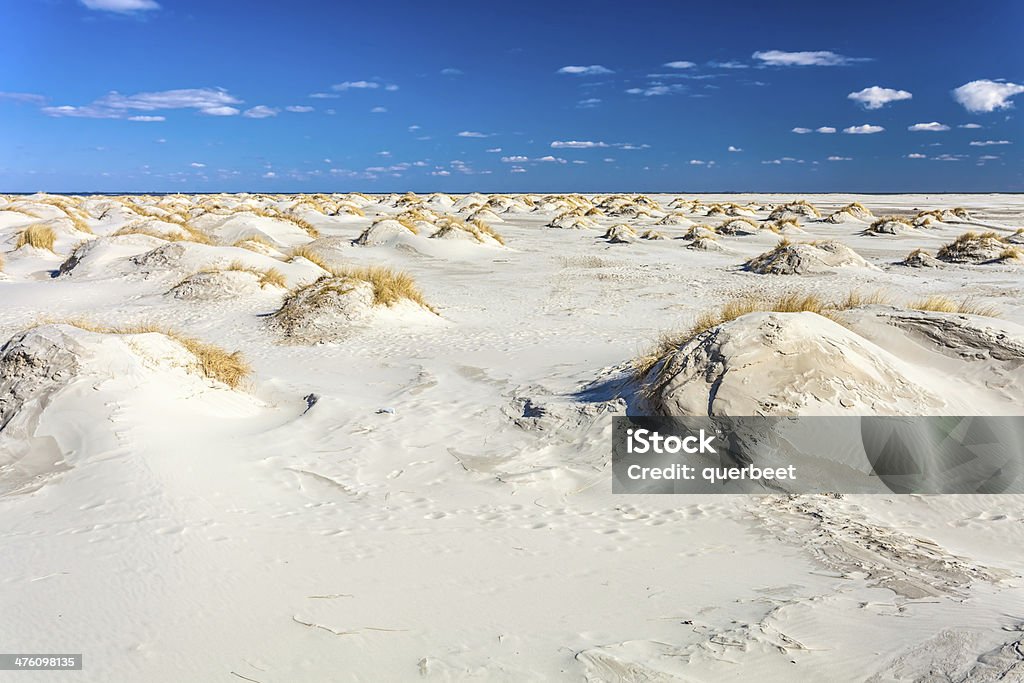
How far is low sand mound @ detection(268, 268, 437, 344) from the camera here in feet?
35.6

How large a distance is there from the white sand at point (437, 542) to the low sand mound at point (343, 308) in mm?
1696

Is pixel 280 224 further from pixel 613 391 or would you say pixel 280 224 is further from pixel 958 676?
pixel 958 676

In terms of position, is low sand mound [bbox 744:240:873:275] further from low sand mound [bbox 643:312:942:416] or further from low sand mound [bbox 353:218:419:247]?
low sand mound [bbox 643:312:942:416]

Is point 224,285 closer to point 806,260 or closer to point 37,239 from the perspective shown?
point 37,239

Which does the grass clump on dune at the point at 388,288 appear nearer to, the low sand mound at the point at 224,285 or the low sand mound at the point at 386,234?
the low sand mound at the point at 224,285

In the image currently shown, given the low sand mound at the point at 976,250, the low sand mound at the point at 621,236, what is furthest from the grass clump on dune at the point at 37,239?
the low sand mound at the point at 976,250

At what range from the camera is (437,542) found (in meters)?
4.36

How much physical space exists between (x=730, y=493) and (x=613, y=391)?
81.4 inches

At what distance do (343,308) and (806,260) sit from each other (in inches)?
479

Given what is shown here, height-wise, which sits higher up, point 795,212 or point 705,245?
point 795,212

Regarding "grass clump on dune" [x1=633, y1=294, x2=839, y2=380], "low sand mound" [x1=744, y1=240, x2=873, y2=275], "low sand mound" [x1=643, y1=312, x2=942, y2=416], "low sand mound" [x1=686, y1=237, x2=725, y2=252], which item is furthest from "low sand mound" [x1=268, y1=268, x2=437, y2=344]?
"low sand mound" [x1=686, y1=237, x2=725, y2=252]

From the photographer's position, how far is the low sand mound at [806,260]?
1719cm

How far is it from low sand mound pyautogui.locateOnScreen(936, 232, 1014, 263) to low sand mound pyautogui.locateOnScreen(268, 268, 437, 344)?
15660 mm

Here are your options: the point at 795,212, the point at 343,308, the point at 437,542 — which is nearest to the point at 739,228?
the point at 795,212
